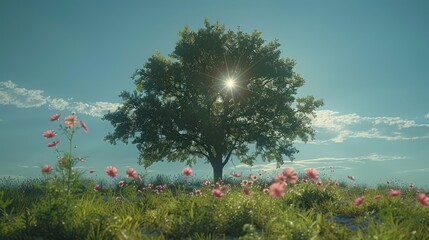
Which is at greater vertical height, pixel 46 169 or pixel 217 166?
pixel 217 166

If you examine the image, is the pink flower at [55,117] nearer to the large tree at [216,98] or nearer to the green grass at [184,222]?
the green grass at [184,222]

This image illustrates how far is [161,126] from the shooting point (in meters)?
28.7

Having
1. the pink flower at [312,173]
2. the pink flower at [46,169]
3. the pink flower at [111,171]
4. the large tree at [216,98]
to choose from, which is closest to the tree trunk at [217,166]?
the large tree at [216,98]

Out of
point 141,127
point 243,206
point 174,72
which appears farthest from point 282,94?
point 243,206

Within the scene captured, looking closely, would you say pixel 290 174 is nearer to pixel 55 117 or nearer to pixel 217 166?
pixel 55 117

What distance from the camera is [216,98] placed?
29.4 meters

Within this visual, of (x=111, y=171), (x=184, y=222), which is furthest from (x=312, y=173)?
(x=111, y=171)

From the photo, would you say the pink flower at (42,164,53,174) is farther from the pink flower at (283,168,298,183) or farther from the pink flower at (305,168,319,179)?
the pink flower at (305,168,319,179)

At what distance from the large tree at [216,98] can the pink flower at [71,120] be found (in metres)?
20.0

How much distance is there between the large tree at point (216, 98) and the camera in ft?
93.5

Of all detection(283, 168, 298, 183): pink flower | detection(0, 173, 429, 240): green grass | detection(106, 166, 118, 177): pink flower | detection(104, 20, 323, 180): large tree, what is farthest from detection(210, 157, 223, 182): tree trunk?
detection(283, 168, 298, 183): pink flower

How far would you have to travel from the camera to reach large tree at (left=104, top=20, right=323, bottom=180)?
93.5 ft

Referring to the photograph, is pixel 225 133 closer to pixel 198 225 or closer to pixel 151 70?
pixel 151 70

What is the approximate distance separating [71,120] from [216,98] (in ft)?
72.3
